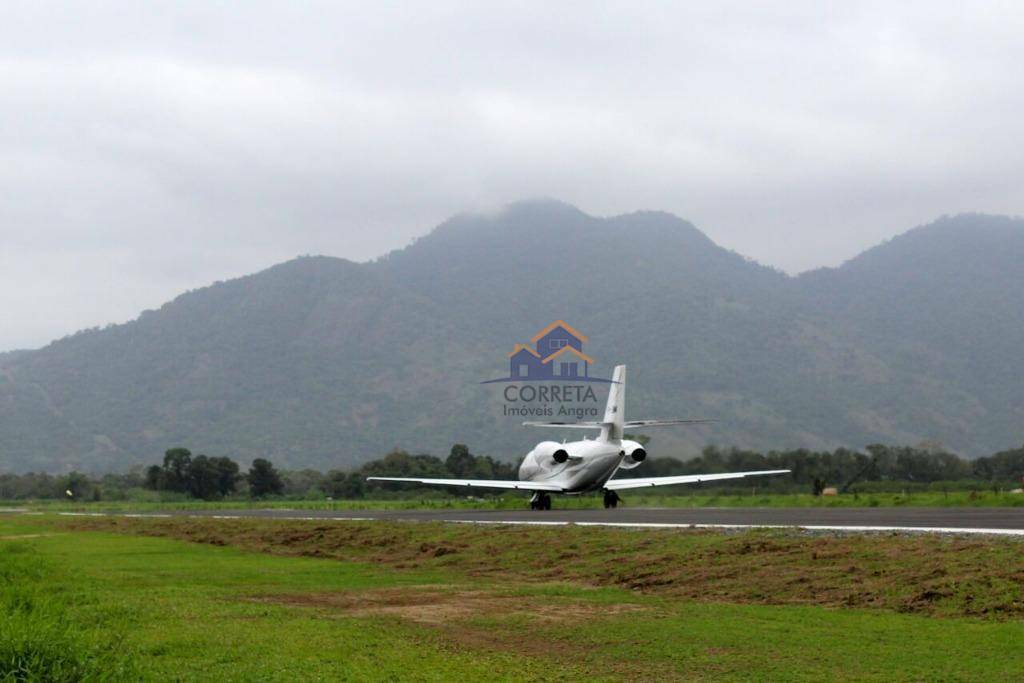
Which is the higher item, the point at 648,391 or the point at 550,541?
the point at 648,391

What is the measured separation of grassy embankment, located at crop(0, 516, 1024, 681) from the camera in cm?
1408

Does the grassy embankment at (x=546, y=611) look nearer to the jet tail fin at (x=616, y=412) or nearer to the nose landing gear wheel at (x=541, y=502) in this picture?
the jet tail fin at (x=616, y=412)

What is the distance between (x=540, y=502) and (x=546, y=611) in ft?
137

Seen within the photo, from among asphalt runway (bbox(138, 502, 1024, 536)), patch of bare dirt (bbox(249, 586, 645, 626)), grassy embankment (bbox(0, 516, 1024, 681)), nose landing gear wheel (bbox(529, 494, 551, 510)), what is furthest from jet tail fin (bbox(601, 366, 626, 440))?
patch of bare dirt (bbox(249, 586, 645, 626))

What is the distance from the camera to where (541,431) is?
590 feet

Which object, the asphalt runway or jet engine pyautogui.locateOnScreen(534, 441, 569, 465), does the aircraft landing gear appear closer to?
jet engine pyautogui.locateOnScreen(534, 441, 569, 465)

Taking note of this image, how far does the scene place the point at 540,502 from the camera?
61438mm

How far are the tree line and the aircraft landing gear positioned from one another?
36.1 ft

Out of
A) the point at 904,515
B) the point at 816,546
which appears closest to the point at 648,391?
the point at 904,515

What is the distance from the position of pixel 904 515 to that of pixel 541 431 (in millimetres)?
141356

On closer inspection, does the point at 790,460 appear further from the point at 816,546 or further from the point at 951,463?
the point at 816,546

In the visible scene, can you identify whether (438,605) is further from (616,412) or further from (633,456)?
(616,412)

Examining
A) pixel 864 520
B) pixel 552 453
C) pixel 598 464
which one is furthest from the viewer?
pixel 552 453

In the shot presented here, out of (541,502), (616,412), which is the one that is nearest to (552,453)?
(541,502)
